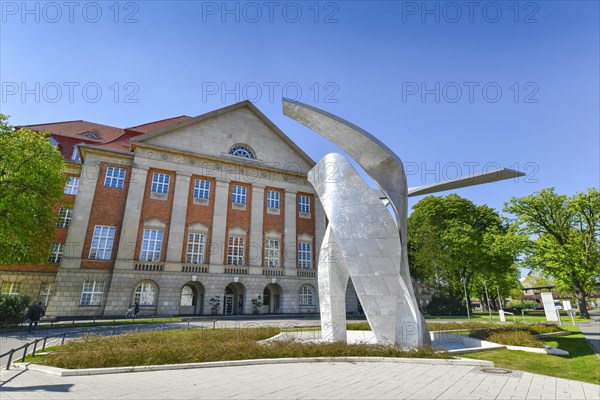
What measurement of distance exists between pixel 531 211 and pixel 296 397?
118ft

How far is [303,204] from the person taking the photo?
37.7 meters

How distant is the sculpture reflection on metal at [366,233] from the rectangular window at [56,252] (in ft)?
90.6

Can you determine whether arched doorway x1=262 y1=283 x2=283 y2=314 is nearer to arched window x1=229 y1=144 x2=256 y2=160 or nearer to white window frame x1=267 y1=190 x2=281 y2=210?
white window frame x1=267 y1=190 x2=281 y2=210

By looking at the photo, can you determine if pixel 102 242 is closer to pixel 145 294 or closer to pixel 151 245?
pixel 151 245

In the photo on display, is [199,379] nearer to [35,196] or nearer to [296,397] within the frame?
[296,397]

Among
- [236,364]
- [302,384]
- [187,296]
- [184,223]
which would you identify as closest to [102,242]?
[184,223]

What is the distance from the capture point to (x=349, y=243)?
10.9 metres

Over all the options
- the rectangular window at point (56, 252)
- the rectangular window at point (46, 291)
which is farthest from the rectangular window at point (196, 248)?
the rectangular window at point (46, 291)

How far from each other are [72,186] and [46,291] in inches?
378

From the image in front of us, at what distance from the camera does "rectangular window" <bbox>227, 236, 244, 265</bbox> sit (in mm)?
32156

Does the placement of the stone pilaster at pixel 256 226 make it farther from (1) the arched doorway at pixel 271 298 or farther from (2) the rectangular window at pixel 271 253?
(1) the arched doorway at pixel 271 298

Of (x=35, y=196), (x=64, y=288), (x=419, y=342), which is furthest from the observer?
(x=64, y=288)

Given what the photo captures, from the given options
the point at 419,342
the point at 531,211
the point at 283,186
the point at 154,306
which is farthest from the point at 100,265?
the point at 531,211

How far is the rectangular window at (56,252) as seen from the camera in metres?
28.5
